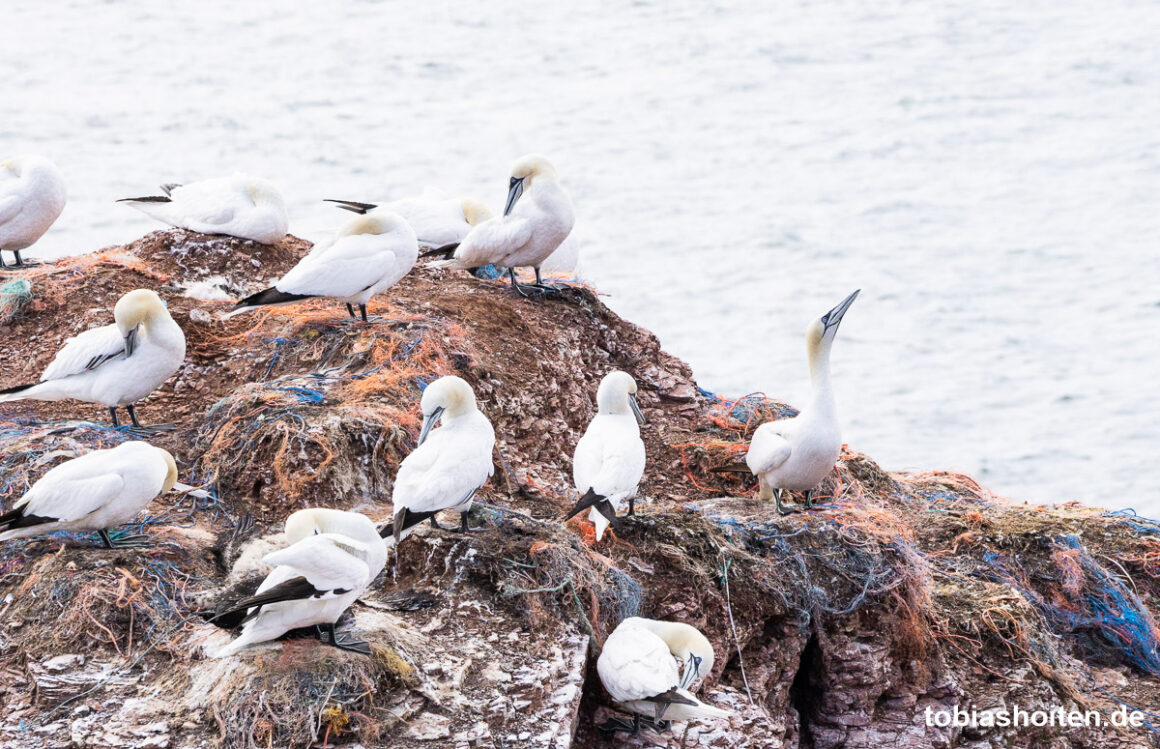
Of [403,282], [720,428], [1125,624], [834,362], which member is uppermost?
[403,282]

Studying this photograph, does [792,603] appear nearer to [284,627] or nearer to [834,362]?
[284,627]

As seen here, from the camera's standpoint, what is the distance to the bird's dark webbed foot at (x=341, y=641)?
17.6 ft

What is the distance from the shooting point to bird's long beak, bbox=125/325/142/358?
7035 millimetres

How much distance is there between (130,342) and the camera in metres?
Result: 7.05

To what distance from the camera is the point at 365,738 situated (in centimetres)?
516

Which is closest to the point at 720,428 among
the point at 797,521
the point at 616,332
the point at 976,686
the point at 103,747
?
the point at 616,332

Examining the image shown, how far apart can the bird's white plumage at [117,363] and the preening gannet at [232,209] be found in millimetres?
2283

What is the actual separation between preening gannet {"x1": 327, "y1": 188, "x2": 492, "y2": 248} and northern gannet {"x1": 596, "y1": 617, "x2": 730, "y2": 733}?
4.22 m

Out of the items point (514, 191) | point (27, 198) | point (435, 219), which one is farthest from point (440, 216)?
point (27, 198)

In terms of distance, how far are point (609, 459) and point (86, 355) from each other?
2887mm

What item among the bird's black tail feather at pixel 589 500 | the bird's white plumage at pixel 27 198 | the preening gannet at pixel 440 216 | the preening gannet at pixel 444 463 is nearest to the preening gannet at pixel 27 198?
the bird's white plumage at pixel 27 198

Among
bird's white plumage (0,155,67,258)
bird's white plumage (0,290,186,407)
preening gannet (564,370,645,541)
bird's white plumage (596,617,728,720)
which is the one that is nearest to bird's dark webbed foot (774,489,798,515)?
preening gannet (564,370,645,541)

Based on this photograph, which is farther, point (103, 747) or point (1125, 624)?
point (1125, 624)

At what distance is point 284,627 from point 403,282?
4336mm
